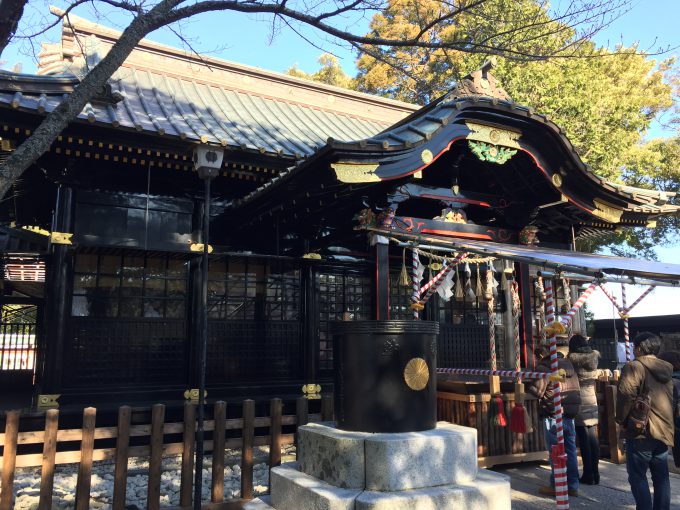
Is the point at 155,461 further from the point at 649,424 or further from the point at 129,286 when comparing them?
the point at 649,424

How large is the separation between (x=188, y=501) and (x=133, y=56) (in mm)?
9911

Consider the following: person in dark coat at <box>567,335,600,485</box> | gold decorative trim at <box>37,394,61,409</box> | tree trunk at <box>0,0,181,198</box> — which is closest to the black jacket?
person in dark coat at <box>567,335,600,485</box>

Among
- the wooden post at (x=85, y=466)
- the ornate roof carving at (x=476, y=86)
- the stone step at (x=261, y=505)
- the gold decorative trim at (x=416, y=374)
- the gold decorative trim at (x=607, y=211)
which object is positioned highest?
the ornate roof carving at (x=476, y=86)

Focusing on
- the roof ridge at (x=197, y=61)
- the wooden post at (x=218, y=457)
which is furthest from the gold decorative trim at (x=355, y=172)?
the roof ridge at (x=197, y=61)

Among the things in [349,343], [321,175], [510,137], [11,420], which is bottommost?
[11,420]

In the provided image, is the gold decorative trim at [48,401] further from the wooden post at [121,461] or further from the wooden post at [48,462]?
the wooden post at [121,461]

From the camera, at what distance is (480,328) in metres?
10.6

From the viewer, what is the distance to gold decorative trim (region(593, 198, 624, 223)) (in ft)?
24.7

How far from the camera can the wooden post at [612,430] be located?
7438 mm

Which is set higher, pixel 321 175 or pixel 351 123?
pixel 351 123

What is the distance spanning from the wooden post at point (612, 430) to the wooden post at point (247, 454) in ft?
17.2

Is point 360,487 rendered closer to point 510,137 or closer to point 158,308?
point 510,137

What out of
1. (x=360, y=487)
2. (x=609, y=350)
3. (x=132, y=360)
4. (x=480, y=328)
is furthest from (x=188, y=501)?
(x=609, y=350)

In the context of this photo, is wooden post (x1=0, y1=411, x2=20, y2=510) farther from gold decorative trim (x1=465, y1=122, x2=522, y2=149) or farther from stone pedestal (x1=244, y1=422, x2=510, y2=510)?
gold decorative trim (x1=465, y1=122, x2=522, y2=149)
